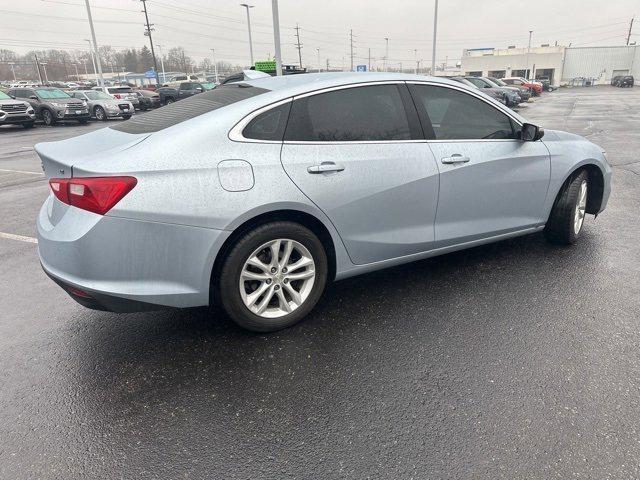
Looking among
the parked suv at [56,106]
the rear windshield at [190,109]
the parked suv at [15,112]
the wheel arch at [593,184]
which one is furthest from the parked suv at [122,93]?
the wheel arch at [593,184]

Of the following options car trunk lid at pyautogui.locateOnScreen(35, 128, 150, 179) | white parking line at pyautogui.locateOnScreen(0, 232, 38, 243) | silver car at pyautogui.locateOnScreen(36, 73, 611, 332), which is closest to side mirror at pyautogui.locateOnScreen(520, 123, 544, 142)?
silver car at pyautogui.locateOnScreen(36, 73, 611, 332)

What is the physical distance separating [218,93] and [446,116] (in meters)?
1.80

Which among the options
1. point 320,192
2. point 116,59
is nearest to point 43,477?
point 320,192

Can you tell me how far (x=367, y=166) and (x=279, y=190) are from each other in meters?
0.70

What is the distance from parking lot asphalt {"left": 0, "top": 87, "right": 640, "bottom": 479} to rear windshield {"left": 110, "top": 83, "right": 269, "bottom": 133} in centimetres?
139

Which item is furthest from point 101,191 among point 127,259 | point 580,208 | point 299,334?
point 580,208

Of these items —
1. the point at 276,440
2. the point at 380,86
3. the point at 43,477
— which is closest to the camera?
the point at 43,477

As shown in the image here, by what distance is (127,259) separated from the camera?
2.58m

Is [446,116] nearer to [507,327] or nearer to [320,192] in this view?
[320,192]

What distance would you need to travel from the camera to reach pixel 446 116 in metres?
3.67

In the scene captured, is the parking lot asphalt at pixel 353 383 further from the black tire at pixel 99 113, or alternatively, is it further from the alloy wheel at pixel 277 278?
the black tire at pixel 99 113

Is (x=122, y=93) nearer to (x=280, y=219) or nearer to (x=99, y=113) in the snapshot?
(x=99, y=113)

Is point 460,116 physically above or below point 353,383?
above

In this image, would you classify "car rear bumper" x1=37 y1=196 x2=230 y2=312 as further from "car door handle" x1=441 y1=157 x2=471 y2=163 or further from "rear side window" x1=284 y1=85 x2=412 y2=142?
"car door handle" x1=441 y1=157 x2=471 y2=163
